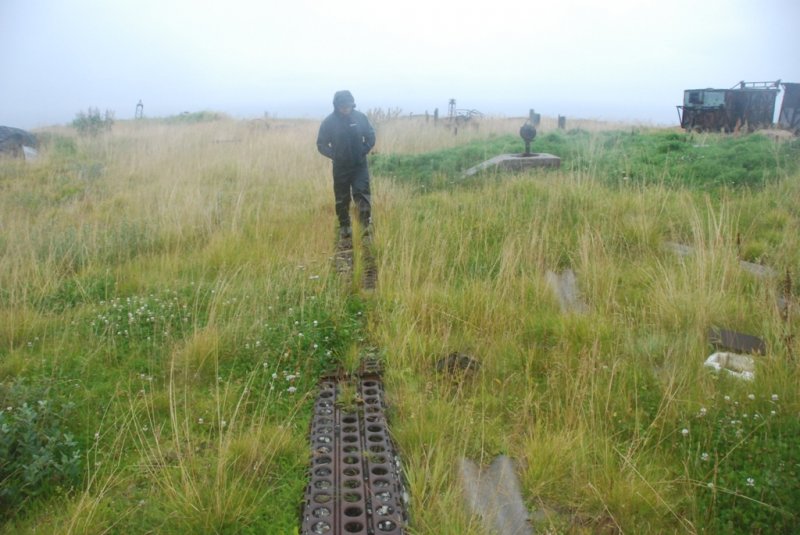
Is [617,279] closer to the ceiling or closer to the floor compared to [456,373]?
closer to the ceiling

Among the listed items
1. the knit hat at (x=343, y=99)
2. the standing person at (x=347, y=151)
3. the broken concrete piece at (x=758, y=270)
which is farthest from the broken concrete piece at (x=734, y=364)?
the knit hat at (x=343, y=99)

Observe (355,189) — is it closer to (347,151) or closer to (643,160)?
(347,151)

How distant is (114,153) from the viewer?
48.3 feet

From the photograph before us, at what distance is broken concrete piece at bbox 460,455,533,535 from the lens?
2.72 m

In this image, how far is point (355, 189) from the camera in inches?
300

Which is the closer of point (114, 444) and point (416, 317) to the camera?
point (114, 444)

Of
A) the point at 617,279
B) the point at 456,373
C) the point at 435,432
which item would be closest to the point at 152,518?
the point at 435,432

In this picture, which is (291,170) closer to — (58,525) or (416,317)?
(416,317)

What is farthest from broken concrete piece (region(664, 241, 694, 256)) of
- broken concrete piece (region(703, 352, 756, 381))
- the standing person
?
the standing person

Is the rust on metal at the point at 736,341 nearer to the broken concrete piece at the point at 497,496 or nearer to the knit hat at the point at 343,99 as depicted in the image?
the broken concrete piece at the point at 497,496

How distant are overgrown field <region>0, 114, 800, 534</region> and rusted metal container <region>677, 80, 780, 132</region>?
37.2 feet

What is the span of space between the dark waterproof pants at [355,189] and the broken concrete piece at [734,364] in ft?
15.0

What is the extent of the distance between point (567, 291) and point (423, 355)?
192 cm

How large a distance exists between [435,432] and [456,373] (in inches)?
30.7
